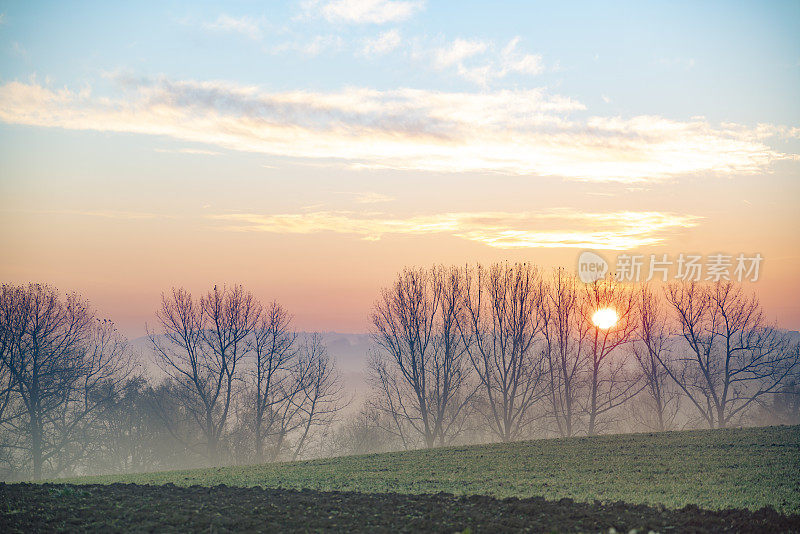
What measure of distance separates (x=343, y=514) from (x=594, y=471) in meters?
9.19

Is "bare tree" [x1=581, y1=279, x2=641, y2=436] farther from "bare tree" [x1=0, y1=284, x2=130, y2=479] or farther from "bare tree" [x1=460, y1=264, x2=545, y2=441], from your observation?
"bare tree" [x1=0, y1=284, x2=130, y2=479]

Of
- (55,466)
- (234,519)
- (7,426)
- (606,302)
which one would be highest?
(606,302)

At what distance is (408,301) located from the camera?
150ft

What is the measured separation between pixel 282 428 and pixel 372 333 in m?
11.0

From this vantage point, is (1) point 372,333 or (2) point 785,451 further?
(1) point 372,333

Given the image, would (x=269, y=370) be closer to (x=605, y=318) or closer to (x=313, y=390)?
(x=313, y=390)

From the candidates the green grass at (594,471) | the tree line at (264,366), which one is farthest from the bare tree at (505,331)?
the green grass at (594,471)

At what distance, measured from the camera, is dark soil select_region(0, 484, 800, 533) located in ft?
37.1

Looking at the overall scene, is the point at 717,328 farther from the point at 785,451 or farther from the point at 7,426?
the point at 7,426

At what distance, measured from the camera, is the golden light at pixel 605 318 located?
156 ft

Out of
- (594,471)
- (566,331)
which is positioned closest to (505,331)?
(566,331)

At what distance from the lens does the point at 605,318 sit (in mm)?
48219

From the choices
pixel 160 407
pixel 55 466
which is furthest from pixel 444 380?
pixel 55 466

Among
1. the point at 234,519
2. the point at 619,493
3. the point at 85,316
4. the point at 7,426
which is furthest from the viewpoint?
the point at 85,316
